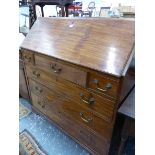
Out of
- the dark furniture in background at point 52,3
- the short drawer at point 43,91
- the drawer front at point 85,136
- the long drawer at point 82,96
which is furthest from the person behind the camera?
the dark furniture in background at point 52,3

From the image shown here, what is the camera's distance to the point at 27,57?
1564 mm

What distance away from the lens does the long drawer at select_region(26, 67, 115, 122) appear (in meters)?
1.08

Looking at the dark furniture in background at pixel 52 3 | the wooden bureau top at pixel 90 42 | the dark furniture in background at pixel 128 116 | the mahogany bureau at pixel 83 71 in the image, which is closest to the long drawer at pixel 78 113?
the mahogany bureau at pixel 83 71

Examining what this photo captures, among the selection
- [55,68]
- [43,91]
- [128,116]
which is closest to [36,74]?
[43,91]

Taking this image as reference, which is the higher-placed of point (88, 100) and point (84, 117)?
point (88, 100)

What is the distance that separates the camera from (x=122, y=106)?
1107 millimetres

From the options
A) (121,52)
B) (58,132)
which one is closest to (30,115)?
(58,132)

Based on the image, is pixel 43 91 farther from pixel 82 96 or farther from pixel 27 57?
pixel 82 96

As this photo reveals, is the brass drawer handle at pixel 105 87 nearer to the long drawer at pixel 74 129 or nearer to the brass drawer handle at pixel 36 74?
the long drawer at pixel 74 129

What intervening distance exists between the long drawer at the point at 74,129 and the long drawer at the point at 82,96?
238 millimetres

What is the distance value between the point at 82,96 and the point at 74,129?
1.53 feet

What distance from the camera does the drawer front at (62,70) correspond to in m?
1.12
